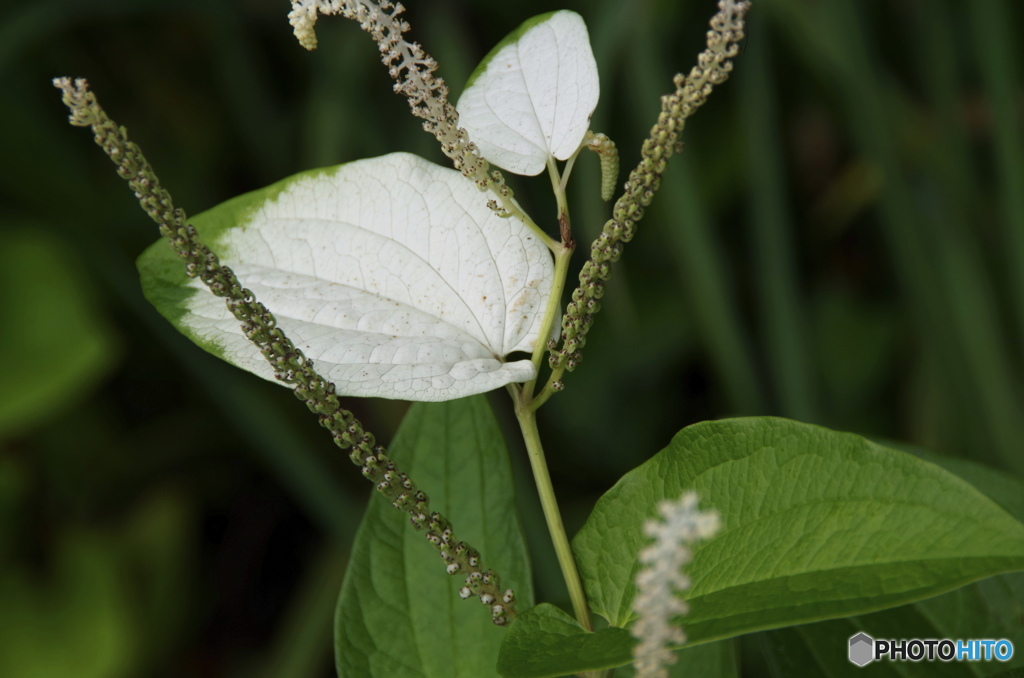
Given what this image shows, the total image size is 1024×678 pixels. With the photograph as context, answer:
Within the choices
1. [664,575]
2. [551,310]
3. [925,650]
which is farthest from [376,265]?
[925,650]

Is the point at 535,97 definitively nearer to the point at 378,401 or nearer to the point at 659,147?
the point at 659,147

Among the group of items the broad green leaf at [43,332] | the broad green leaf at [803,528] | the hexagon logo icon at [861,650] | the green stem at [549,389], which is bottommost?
the hexagon logo icon at [861,650]

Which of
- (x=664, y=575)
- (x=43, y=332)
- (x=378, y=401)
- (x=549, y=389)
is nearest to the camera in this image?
(x=664, y=575)

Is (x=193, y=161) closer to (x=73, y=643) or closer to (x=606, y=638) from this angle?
(x=73, y=643)

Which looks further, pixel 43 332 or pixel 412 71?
pixel 43 332

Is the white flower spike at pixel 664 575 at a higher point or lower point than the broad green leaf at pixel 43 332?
lower

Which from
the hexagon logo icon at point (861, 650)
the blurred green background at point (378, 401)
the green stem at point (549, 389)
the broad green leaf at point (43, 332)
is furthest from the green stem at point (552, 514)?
the broad green leaf at point (43, 332)

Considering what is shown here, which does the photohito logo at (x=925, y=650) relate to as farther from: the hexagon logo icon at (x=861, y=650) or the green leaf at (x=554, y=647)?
the green leaf at (x=554, y=647)
